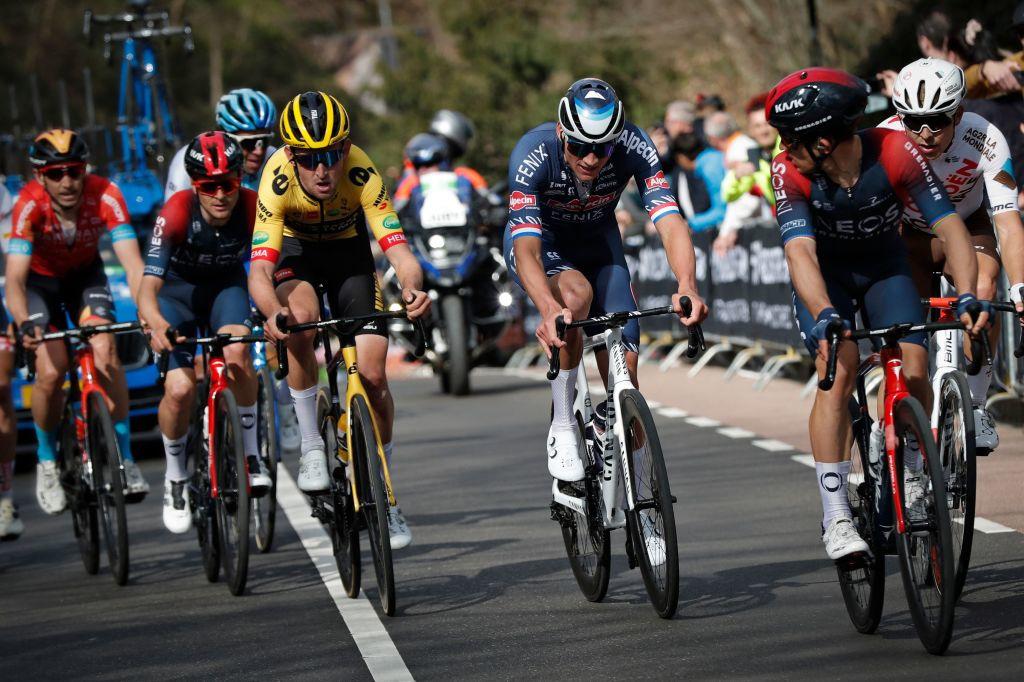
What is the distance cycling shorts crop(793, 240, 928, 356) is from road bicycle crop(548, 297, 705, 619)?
0.54m

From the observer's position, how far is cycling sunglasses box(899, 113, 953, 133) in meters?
8.93

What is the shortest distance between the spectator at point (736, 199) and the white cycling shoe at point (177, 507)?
881cm

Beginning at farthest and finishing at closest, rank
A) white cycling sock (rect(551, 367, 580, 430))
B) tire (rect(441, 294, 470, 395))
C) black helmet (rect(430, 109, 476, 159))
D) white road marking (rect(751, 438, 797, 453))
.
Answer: black helmet (rect(430, 109, 476, 159)), tire (rect(441, 294, 470, 395)), white road marking (rect(751, 438, 797, 453)), white cycling sock (rect(551, 367, 580, 430))

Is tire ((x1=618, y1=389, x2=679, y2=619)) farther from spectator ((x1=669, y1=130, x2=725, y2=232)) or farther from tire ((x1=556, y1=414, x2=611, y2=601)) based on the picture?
spectator ((x1=669, y1=130, x2=725, y2=232))

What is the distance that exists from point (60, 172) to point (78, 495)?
1.71 m

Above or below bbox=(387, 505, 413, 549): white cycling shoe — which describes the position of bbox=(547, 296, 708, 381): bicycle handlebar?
above

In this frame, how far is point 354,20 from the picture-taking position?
9375 cm

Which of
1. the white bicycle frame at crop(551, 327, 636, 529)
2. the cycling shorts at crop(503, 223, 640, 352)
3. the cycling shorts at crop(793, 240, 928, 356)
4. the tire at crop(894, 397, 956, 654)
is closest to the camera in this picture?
the tire at crop(894, 397, 956, 654)

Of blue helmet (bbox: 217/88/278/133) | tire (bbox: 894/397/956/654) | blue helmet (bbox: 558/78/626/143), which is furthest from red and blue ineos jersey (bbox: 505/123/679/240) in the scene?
blue helmet (bbox: 217/88/278/133)

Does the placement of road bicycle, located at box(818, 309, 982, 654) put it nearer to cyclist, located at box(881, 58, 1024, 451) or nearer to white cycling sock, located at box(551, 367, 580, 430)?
white cycling sock, located at box(551, 367, 580, 430)

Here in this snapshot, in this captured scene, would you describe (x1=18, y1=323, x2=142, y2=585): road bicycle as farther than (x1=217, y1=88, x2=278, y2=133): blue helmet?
No

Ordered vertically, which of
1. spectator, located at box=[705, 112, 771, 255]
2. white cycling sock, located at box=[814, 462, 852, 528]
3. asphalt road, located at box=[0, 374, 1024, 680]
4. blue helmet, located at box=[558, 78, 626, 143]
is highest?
blue helmet, located at box=[558, 78, 626, 143]

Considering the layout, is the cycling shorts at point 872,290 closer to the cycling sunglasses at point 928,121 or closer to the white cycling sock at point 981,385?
the cycling sunglasses at point 928,121

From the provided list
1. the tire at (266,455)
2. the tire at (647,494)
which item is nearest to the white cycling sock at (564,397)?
the tire at (647,494)
